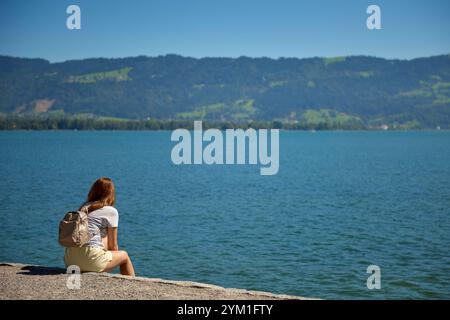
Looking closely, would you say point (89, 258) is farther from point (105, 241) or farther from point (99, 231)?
point (99, 231)

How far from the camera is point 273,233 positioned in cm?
2697

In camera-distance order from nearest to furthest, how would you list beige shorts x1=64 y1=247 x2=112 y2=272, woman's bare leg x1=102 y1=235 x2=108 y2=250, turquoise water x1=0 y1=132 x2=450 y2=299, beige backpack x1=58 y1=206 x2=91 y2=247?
1. beige backpack x1=58 y1=206 x2=91 y2=247
2. beige shorts x1=64 y1=247 x2=112 y2=272
3. woman's bare leg x1=102 y1=235 x2=108 y2=250
4. turquoise water x1=0 y1=132 x2=450 y2=299

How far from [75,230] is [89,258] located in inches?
35.2

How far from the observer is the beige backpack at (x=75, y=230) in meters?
11.8

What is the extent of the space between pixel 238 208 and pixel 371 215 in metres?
8.10

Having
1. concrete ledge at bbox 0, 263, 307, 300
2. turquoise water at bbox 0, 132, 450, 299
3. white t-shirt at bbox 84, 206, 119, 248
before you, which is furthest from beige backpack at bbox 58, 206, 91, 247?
turquoise water at bbox 0, 132, 450, 299

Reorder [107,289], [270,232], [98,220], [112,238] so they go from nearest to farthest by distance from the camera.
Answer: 1. [107,289]
2. [98,220]
3. [112,238]
4. [270,232]

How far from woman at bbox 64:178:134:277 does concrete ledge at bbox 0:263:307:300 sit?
0.80 feet

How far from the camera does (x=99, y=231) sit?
1238 centimetres

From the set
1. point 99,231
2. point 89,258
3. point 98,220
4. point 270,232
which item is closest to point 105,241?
point 99,231

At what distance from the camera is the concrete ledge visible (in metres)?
11.0

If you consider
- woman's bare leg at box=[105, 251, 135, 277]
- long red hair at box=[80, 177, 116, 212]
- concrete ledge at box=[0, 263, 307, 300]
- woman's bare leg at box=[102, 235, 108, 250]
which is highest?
long red hair at box=[80, 177, 116, 212]

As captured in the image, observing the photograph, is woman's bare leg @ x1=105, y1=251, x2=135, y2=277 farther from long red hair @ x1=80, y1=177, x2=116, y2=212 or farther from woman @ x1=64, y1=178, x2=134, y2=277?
long red hair @ x1=80, y1=177, x2=116, y2=212
